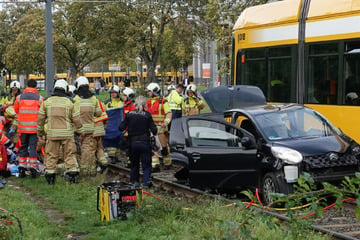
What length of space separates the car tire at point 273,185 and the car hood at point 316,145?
1.64 feet

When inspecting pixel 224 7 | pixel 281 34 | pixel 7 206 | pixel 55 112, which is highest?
pixel 224 7

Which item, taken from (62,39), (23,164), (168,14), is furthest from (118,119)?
(62,39)

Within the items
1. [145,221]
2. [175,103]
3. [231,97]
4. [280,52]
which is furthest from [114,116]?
[145,221]

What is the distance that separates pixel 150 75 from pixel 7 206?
1488 inches

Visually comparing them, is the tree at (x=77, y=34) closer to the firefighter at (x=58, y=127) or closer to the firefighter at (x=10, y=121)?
the firefighter at (x=10, y=121)

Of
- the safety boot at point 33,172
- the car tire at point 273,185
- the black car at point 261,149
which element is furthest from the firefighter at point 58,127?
the car tire at point 273,185

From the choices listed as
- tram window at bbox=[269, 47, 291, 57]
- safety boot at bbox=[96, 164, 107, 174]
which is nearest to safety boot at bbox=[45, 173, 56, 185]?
safety boot at bbox=[96, 164, 107, 174]

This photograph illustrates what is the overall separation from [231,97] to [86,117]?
2.87 m

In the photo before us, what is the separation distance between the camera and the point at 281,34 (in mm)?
14398

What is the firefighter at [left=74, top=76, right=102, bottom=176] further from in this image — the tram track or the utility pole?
the utility pole

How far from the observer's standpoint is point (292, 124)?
35.3 ft

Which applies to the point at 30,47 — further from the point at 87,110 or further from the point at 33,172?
the point at 87,110

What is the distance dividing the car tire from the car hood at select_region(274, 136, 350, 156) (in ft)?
1.64

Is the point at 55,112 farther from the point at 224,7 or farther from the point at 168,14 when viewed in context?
the point at 168,14
